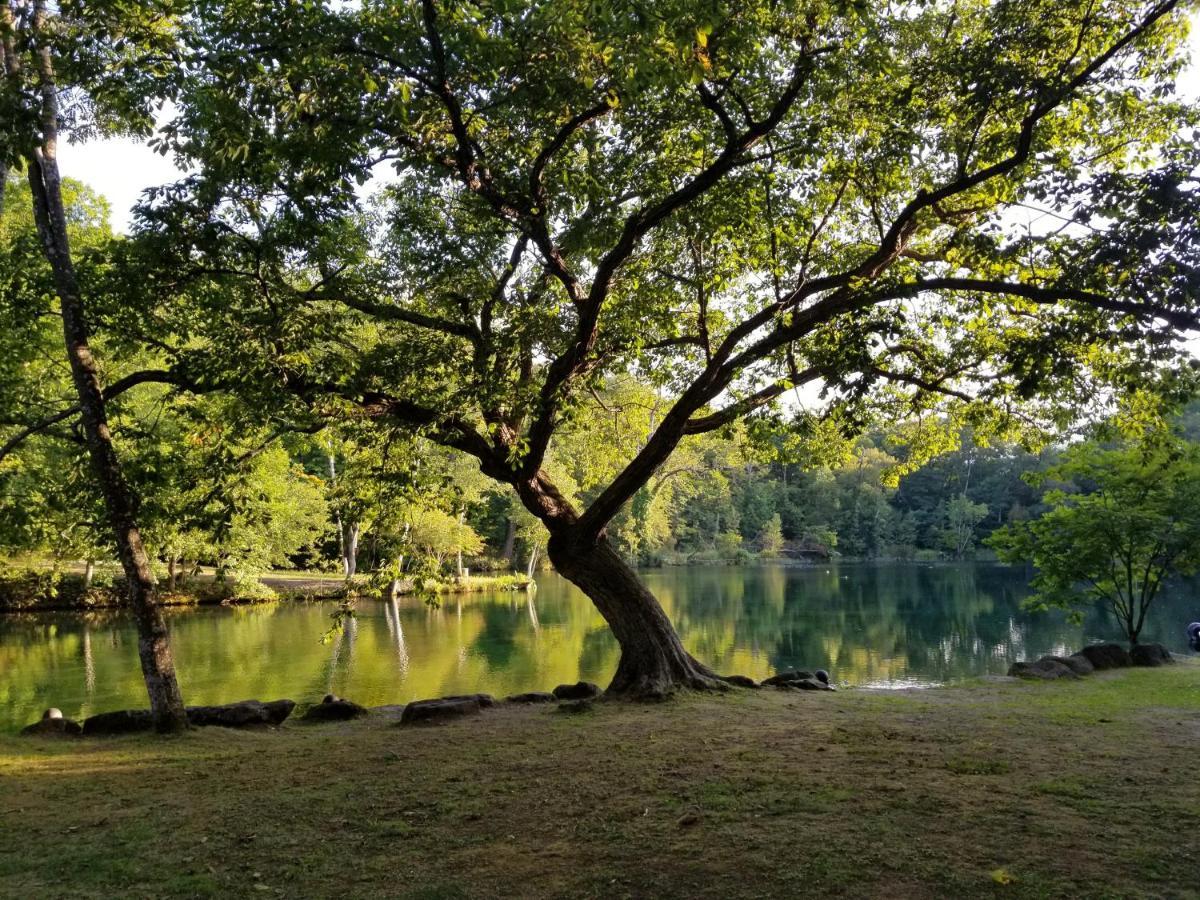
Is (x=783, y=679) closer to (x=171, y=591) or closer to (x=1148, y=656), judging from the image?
(x=1148, y=656)

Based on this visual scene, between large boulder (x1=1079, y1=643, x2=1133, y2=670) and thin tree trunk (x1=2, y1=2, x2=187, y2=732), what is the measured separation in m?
12.4

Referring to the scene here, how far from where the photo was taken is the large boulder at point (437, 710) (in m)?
8.41

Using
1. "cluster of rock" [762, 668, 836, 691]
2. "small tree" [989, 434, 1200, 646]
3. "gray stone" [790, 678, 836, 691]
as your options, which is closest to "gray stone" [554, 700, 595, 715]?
"cluster of rock" [762, 668, 836, 691]

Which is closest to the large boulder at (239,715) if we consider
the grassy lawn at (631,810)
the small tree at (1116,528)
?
the grassy lawn at (631,810)

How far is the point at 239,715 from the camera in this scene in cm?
864

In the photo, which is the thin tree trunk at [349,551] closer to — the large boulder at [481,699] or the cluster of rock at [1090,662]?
the large boulder at [481,699]

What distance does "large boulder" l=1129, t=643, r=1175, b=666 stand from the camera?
12.3m

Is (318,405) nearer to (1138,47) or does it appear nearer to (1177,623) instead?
(1138,47)

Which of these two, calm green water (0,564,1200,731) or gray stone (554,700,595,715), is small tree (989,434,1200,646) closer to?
calm green water (0,564,1200,731)

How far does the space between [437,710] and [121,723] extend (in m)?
3.17

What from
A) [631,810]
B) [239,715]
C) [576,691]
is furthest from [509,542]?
[631,810]

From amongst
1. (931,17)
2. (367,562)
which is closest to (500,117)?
(931,17)

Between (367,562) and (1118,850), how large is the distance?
8.15 meters

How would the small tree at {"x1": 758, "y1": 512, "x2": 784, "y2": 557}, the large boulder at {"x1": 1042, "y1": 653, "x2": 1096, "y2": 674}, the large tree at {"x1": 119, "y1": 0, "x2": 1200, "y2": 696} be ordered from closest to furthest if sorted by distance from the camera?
1. the large tree at {"x1": 119, "y1": 0, "x2": 1200, "y2": 696}
2. the large boulder at {"x1": 1042, "y1": 653, "x2": 1096, "y2": 674}
3. the small tree at {"x1": 758, "y1": 512, "x2": 784, "y2": 557}
